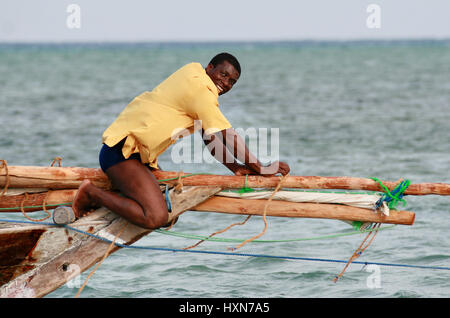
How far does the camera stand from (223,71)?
16.8 ft

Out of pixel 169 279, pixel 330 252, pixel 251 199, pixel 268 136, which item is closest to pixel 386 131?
pixel 268 136

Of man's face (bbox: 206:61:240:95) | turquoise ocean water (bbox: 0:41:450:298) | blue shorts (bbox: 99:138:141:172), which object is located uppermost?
man's face (bbox: 206:61:240:95)

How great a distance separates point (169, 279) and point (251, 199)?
2114 mm

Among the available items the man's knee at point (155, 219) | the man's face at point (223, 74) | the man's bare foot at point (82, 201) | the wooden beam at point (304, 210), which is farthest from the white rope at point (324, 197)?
the man's bare foot at point (82, 201)

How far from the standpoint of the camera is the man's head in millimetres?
5109

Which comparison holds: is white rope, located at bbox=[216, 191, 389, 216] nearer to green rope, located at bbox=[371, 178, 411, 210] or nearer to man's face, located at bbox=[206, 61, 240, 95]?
green rope, located at bbox=[371, 178, 411, 210]

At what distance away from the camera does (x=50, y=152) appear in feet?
47.9

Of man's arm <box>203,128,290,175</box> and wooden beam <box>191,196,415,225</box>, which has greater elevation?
man's arm <box>203,128,290,175</box>

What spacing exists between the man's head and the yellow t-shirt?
80 mm

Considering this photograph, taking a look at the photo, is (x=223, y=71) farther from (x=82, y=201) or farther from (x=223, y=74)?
(x=82, y=201)

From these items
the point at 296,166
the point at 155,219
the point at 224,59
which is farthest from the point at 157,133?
the point at 296,166

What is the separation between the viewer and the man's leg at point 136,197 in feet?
16.6

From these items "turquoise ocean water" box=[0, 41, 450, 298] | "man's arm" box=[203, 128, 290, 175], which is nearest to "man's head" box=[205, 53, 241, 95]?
"man's arm" box=[203, 128, 290, 175]
